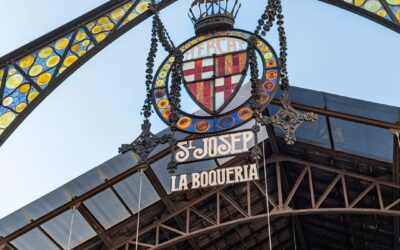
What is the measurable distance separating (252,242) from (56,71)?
42.7 ft

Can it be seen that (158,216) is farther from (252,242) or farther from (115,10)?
(115,10)

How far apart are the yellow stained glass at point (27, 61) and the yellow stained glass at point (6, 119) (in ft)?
2.05

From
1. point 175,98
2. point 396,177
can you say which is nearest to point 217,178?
point 175,98

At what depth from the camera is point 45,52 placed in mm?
7691

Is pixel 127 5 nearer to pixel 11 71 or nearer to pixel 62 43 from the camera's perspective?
pixel 62 43

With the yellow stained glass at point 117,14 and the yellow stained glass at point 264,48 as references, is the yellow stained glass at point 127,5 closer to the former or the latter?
the yellow stained glass at point 117,14

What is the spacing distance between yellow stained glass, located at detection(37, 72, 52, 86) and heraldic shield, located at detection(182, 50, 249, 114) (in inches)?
59.6

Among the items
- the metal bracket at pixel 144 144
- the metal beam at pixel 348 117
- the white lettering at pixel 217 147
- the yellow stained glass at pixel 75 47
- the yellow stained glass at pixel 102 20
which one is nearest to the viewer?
the white lettering at pixel 217 147

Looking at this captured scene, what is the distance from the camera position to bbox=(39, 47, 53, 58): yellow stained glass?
766 centimetres

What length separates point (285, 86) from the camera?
7375 millimetres

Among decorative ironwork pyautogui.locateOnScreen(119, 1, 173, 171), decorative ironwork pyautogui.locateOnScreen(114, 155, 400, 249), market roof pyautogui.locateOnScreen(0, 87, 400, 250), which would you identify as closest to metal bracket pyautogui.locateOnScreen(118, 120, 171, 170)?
decorative ironwork pyautogui.locateOnScreen(119, 1, 173, 171)

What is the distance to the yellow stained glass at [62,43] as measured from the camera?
7750mm

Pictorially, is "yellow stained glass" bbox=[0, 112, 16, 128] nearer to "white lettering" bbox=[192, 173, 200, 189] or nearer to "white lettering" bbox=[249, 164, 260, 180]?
"white lettering" bbox=[192, 173, 200, 189]

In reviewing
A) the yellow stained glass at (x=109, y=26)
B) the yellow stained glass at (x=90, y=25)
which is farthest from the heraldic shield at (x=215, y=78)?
the yellow stained glass at (x=90, y=25)
